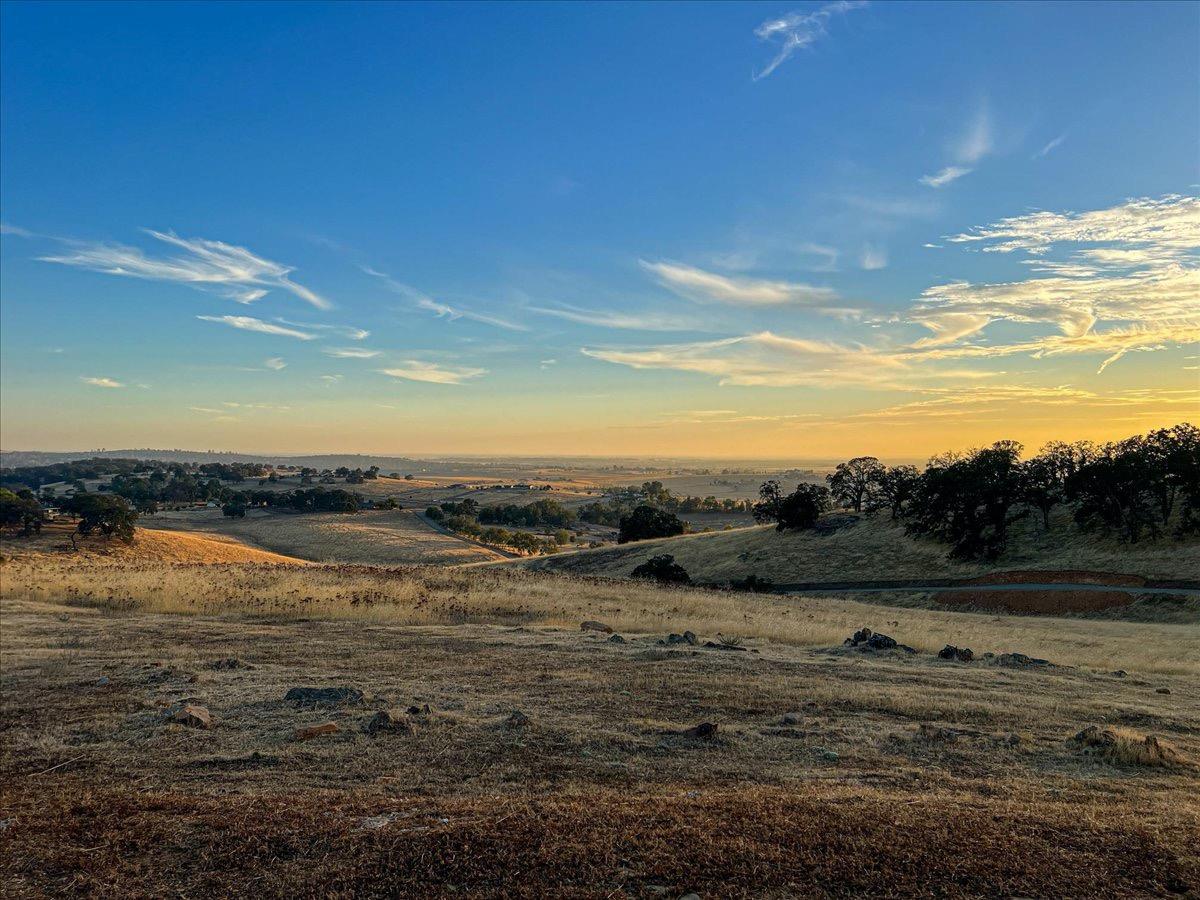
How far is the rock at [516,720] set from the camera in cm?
950

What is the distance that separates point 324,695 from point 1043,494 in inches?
2242

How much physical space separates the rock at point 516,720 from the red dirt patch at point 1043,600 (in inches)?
1523

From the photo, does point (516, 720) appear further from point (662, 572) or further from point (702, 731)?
point (662, 572)

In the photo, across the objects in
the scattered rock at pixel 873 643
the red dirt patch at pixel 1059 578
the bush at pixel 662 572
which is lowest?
the bush at pixel 662 572

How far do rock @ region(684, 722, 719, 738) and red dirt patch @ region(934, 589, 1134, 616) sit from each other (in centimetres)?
3750

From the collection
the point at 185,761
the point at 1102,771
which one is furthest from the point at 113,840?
the point at 1102,771

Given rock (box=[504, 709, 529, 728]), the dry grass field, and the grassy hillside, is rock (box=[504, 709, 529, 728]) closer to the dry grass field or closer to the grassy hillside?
the dry grass field

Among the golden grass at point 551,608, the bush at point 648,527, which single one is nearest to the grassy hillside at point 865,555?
the bush at point 648,527

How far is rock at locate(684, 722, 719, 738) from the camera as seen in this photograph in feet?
30.0

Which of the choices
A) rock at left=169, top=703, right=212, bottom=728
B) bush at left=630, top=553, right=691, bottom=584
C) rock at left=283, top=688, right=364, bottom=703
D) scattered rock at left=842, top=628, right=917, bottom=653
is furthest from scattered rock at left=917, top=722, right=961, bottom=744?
bush at left=630, top=553, right=691, bottom=584

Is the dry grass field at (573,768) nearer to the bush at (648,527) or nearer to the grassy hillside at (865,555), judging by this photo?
the grassy hillside at (865,555)

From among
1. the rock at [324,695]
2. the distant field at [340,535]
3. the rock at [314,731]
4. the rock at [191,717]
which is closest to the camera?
the rock at [314,731]

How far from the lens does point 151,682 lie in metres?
12.3

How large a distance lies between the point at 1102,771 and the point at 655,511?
6878 centimetres
